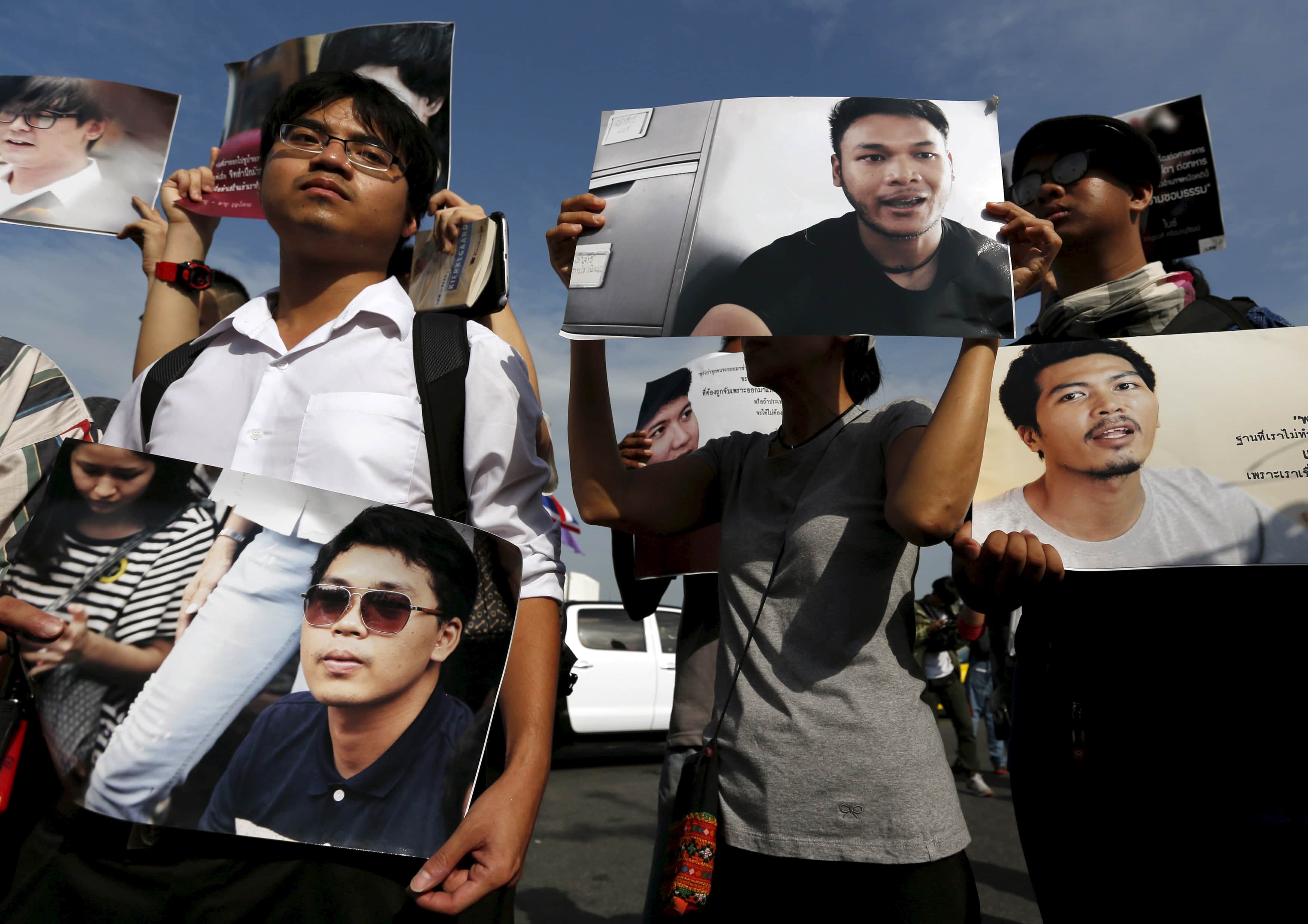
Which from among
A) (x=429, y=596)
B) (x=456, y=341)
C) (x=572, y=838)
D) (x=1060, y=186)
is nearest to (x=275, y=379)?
(x=456, y=341)

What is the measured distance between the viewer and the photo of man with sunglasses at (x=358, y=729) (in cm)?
109

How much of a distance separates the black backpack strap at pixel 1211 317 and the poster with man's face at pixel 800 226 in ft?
1.84

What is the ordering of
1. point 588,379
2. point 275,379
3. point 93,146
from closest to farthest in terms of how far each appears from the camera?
1. point 275,379
2. point 588,379
3. point 93,146

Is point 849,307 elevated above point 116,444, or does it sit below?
above

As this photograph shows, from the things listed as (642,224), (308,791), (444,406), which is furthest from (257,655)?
(642,224)

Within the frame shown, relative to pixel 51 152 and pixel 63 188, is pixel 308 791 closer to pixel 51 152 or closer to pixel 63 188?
pixel 63 188

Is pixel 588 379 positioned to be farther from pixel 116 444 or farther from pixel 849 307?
pixel 116 444

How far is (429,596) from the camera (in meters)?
1.13

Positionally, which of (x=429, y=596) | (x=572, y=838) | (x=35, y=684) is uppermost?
(x=429, y=596)

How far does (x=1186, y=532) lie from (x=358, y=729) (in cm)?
143

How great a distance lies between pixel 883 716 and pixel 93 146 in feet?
8.74

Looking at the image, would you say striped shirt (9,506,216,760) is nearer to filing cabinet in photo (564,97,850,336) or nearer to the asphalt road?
filing cabinet in photo (564,97,850,336)

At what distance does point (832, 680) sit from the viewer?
1.52 metres

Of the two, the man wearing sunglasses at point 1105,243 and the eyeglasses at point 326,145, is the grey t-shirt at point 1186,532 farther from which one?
the eyeglasses at point 326,145
